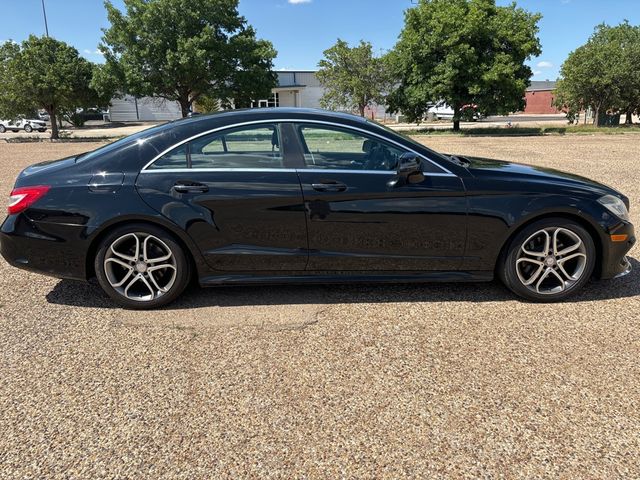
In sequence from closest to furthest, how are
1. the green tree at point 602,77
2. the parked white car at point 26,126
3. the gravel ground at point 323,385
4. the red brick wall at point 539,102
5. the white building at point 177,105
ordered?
the gravel ground at point 323,385, the green tree at point 602,77, the parked white car at point 26,126, the white building at point 177,105, the red brick wall at point 539,102

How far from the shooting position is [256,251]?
3.59 m

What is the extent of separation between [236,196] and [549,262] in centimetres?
252

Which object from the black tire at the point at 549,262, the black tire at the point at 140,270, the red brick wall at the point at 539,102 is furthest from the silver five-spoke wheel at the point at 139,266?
the red brick wall at the point at 539,102

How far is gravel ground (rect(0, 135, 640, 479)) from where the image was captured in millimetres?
2141

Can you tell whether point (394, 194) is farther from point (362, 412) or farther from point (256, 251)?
point (362, 412)

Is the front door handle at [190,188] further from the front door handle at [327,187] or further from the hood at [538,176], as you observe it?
the hood at [538,176]

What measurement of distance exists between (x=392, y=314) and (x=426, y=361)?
2.23 ft

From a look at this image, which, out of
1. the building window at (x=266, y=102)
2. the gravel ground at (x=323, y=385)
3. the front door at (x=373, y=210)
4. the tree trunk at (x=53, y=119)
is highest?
the building window at (x=266, y=102)

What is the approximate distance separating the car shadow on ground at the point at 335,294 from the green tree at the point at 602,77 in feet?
104

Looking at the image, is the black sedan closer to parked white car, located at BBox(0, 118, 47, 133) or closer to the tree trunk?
the tree trunk

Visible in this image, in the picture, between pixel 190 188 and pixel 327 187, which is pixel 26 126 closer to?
pixel 190 188

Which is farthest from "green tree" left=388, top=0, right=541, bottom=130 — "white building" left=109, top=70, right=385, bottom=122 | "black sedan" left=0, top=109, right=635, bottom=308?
"white building" left=109, top=70, right=385, bottom=122

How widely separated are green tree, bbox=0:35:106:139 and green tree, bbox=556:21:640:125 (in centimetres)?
3085

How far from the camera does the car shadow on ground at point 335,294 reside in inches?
151
